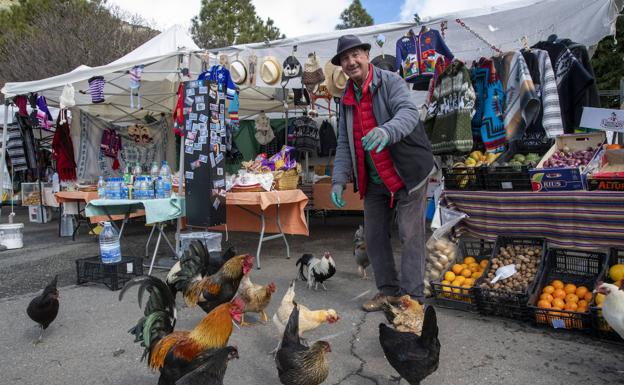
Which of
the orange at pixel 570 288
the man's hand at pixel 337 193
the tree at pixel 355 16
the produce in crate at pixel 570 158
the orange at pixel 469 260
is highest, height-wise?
the tree at pixel 355 16

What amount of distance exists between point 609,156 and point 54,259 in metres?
7.48

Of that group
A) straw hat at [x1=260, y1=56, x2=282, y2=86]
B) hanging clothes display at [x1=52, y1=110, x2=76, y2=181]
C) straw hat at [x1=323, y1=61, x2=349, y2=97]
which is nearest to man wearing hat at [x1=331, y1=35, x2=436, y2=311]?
straw hat at [x1=323, y1=61, x2=349, y2=97]

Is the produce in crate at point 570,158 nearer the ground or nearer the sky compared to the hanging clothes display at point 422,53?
nearer the ground

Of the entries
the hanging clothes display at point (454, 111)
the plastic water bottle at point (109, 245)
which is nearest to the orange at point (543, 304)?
the hanging clothes display at point (454, 111)

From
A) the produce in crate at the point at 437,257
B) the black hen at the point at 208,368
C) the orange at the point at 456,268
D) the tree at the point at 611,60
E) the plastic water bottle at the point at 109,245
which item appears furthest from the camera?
the tree at the point at 611,60

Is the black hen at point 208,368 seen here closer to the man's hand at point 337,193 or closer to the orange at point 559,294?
the man's hand at point 337,193

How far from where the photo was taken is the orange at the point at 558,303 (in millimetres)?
3219

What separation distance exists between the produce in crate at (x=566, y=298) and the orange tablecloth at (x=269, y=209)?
328 cm

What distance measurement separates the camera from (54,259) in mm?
6633

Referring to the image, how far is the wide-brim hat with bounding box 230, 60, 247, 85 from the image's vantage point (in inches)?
255

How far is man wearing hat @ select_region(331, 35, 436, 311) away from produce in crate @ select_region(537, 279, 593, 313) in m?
0.96

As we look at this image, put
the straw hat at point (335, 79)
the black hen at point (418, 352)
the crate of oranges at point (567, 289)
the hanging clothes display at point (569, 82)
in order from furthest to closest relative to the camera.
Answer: the straw hat at point (335, 79)
the hanging clothes display at point (569, 82)
the crate of oranges at point (567, 289)
the black hen at point (418, 352)

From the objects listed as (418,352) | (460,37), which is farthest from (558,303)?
(460,37)

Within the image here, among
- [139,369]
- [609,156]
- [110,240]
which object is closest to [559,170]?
[609,156]
